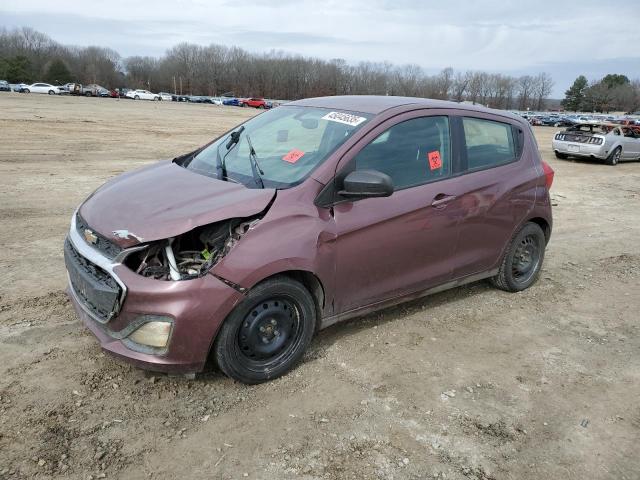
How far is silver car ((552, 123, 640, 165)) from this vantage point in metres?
18.3

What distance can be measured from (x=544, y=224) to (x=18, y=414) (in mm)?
4825

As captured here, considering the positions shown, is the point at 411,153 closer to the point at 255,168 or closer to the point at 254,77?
the point at 255,168

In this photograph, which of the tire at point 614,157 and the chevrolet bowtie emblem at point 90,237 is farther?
the tire at point 614,157

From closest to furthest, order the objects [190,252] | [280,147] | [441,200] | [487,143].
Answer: [190,252]
[280,147]
[441,200]
[487,143]

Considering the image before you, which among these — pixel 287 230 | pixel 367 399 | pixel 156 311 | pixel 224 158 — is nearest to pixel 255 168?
pixel 224 158

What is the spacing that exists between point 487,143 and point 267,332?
2.69 m

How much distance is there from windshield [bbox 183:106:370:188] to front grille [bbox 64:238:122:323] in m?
1.09

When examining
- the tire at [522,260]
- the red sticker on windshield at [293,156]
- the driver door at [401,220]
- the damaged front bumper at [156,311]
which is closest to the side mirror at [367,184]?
the driver door at [401,220]

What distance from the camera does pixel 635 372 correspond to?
4.00 metres

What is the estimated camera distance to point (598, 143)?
18203 millimetres

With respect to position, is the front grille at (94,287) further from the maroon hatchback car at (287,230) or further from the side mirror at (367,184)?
the side mirror at (367,184)

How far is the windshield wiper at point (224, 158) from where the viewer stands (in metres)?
3.87

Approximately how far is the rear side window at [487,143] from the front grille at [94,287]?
299 cm

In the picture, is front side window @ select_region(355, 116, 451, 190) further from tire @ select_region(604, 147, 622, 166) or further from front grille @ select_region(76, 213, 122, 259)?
tire @ select_region(604, 147, 622, 166)
